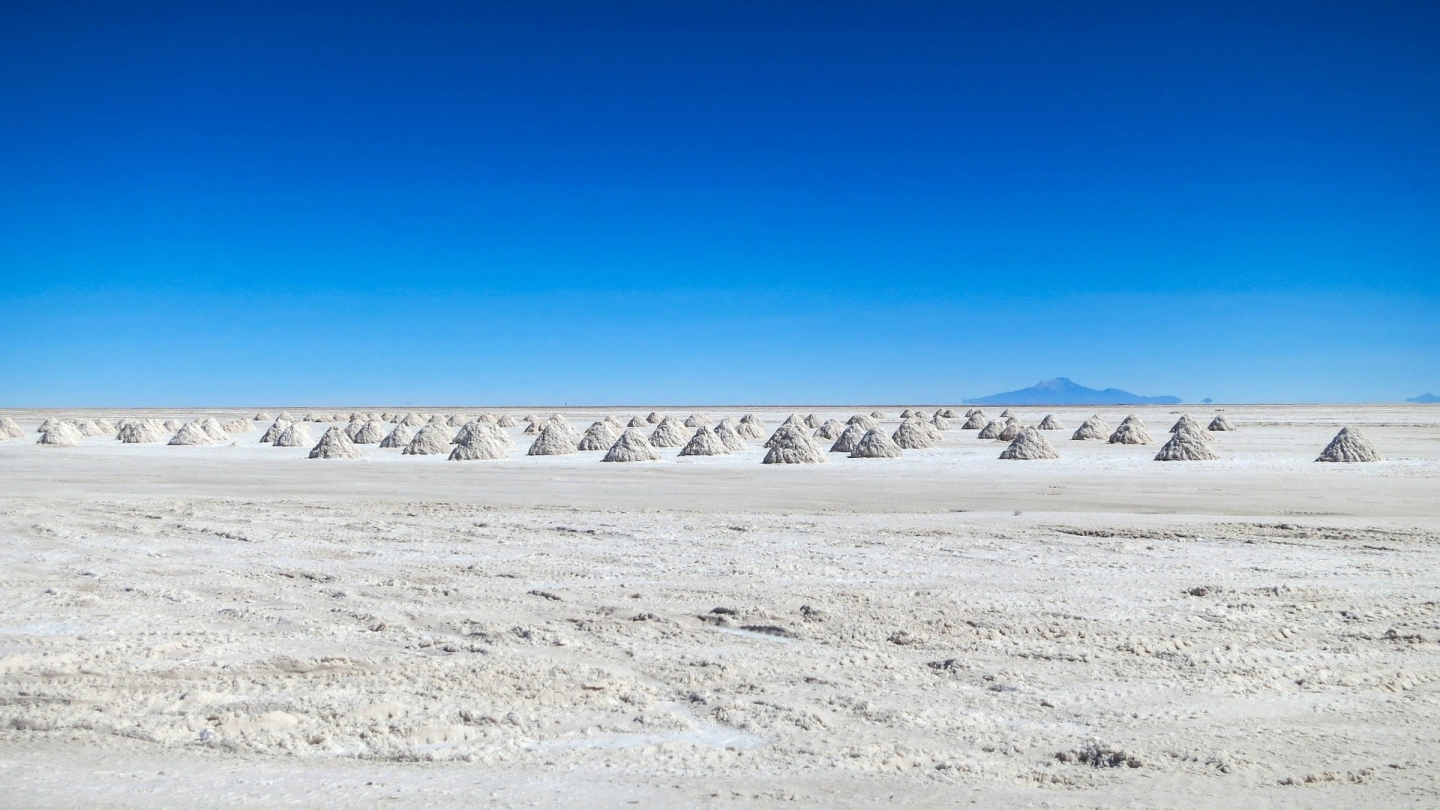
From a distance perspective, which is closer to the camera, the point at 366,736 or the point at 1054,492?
the point at 366,736

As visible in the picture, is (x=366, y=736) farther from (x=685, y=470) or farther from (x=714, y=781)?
(x=685, y=470)

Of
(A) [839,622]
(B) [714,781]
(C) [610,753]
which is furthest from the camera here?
(A) [839,622]

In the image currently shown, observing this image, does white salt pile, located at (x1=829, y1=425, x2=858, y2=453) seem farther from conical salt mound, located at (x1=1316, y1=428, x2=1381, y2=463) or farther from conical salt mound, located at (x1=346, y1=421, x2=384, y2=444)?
conical salt mound, located at (x1=346, y1=421, x2=384, y2=444)

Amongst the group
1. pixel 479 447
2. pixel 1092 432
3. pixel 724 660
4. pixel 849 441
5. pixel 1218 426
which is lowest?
pixel 724 660

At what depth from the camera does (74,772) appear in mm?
3684

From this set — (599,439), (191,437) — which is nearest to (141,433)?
(191,437)

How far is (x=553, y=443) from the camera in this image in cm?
2316

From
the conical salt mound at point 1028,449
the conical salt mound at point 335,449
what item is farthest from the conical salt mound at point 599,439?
the conical salt mound at point 1028,449

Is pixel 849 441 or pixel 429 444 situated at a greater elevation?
pixel 849 441

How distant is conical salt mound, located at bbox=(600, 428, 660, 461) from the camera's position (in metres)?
20.4

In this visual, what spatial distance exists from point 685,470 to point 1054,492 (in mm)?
6612

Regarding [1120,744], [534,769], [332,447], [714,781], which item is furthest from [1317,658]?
[332,447]

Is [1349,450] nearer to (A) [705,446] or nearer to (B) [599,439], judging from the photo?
(A) [705,446]

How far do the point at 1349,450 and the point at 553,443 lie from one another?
15116 mm
